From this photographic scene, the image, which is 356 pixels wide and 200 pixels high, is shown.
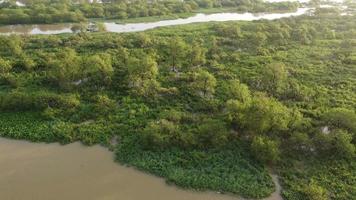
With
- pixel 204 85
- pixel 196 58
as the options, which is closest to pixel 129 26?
pixel 196 58

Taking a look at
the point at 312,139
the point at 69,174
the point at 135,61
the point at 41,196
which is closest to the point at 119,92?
the point at 135,61

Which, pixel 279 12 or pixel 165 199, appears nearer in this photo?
pixel 165 199

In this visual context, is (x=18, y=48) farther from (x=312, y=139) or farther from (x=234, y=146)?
(x=312, y=139)

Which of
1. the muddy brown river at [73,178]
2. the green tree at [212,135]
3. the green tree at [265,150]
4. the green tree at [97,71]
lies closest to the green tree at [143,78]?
the green tree at [97,71]

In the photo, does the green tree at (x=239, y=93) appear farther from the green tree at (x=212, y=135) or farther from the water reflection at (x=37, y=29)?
the water reflection at (x=37, y=29)

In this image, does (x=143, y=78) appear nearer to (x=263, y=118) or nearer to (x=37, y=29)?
(x=263, y=118)

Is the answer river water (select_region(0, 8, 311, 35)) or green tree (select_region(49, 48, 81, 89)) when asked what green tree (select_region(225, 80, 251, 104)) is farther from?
river water (select_region(0, 8, 311, 35))
